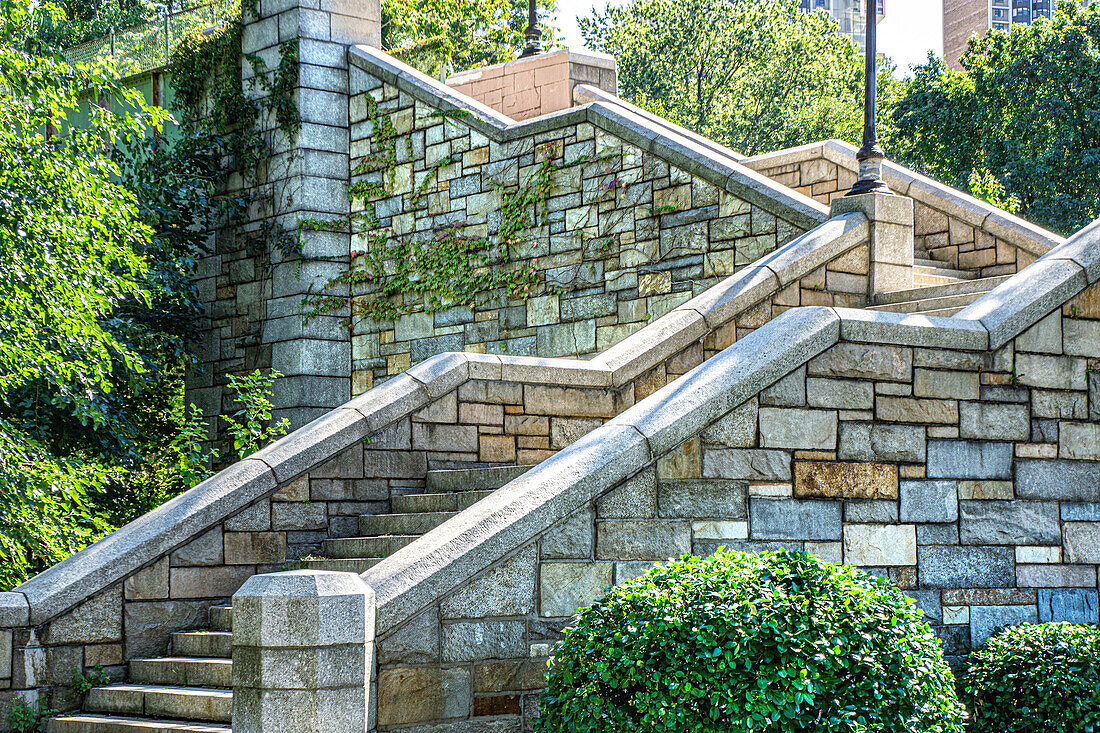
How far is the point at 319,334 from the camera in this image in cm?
1305

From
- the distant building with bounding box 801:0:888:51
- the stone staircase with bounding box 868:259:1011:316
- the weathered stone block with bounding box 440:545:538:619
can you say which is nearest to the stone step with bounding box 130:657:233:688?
the weathered stone block with bounding box 440:545:538:619

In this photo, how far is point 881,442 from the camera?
21.1 ft

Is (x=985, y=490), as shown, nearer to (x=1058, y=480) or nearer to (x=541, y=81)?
(x=1058, y=480)

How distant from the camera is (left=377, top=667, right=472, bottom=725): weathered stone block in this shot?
16.9ft

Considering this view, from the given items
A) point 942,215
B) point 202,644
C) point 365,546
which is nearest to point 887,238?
point 942,215

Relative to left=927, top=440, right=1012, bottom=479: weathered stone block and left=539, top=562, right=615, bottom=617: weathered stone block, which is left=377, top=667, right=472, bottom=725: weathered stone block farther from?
left=927, top=440, right=1012, bottom=479: weathered stone block

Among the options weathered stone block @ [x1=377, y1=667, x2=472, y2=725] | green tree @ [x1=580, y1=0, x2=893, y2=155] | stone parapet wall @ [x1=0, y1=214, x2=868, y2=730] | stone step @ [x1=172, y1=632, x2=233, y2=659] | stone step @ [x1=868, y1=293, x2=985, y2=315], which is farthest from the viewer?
green tree @ [x1=580, y1=0, x2=893, y2=155]

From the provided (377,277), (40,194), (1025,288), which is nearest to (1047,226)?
(377,277)

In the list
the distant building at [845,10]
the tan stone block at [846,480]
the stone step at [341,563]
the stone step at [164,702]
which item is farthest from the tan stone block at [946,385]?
the distant building at [845,10]

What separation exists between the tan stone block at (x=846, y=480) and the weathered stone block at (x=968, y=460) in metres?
0.30

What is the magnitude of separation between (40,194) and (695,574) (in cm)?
581

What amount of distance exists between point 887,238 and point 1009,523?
311cm

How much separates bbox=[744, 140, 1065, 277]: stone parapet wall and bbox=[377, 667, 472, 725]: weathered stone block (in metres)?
6.80

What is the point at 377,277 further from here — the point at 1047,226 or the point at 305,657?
the point at 1047,226
